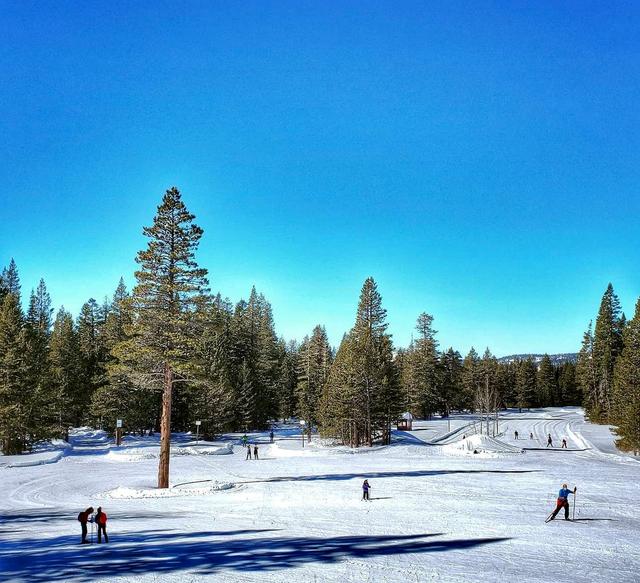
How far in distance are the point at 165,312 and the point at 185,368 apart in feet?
11.6

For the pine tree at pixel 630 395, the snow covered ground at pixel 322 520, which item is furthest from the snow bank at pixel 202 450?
the pine tree at pixel 630 395

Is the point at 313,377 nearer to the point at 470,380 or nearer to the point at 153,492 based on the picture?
the point at 153,492

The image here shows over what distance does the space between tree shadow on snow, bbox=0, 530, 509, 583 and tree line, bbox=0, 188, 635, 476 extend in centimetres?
1195

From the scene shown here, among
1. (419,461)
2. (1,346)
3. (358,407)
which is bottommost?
(419,461)

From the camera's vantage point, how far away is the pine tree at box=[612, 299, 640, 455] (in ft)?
153

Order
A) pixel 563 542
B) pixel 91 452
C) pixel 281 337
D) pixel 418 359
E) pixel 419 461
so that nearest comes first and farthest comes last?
1. pixel 563 542
2. pixel 419 461
3. pixel 91 452
4. pixel 418 359
5. pixel 281 337

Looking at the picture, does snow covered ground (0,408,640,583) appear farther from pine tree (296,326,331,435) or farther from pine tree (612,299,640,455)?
pine tree (296,326,331,435)

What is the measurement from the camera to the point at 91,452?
53188 mm

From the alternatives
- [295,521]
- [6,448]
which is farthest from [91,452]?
[295,521]

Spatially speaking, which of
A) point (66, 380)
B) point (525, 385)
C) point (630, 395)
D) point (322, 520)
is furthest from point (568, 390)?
point (322, 520)

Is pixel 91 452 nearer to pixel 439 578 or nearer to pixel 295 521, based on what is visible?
pixel 295 521

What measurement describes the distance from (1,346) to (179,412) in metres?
26.6

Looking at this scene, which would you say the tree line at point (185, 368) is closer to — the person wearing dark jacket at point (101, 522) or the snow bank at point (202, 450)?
the snow bank at point (202, 450)

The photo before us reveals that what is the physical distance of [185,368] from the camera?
3020cm
